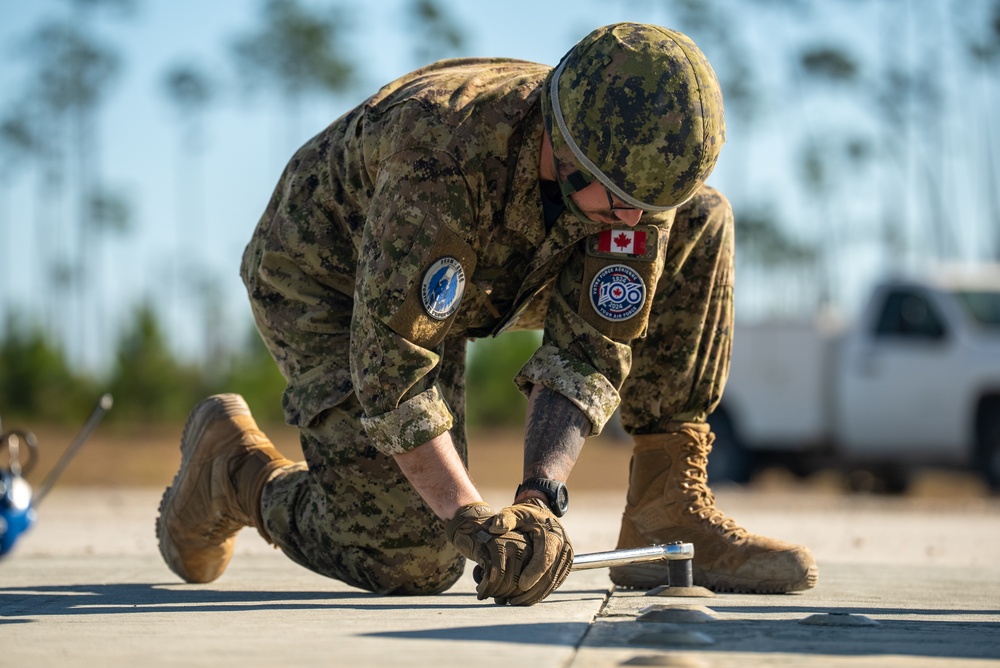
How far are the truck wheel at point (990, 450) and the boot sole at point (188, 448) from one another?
846 cm

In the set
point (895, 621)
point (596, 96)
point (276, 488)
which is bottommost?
point (895, 621)

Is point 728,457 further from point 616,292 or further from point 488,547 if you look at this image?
point 488,547

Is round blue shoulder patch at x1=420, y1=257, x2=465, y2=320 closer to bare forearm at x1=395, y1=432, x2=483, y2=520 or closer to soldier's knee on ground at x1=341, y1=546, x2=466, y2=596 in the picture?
bare forearm at x1=395, y1=432, x2=483, y2=520

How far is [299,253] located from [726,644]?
151 cm

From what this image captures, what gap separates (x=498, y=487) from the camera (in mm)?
12859

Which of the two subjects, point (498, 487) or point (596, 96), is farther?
point (498, 487)

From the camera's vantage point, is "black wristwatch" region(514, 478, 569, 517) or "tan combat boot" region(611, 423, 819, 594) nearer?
"black wristwatch" region(514, 478, 569, 517)

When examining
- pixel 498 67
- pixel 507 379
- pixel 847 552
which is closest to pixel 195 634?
pixel 498 67

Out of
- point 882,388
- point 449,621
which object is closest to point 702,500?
point 449,621

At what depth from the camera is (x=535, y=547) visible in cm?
281

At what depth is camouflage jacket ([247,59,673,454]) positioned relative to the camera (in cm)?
291

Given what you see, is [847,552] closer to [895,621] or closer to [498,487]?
[895,621]

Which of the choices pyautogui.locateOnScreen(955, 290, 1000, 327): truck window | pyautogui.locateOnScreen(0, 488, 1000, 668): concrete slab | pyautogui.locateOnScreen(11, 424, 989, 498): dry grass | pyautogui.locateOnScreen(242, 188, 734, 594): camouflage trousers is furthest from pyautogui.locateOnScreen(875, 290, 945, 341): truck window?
pyautogui.locateOnScreen(242, 188, 734, 594): camouflage trousers

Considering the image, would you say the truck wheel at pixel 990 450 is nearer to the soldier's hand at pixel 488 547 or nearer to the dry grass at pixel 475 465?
the dry grass at pixel 475 465
